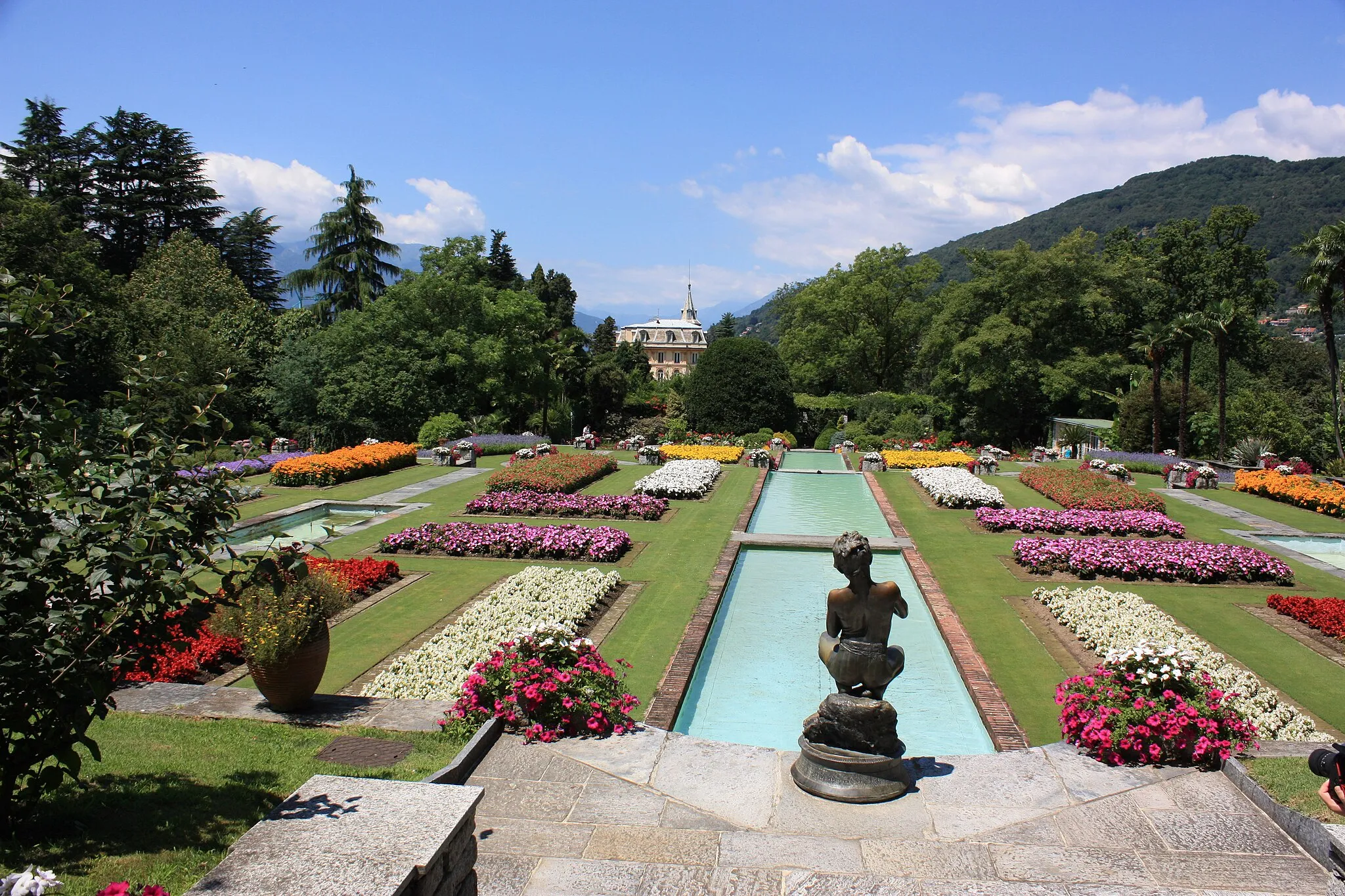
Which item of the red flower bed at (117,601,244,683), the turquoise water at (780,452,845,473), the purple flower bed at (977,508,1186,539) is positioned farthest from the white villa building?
the red flower bed at (117,601,244,683)

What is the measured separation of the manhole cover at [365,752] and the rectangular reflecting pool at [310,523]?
396 inches

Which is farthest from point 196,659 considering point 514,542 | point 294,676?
point 514,542

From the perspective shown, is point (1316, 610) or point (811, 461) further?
point (811, 461)

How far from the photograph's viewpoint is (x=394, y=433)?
3438 centimetres

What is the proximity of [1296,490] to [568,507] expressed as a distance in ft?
60.9

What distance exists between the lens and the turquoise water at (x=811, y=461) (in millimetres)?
30611

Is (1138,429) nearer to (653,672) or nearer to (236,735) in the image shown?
(653,672)

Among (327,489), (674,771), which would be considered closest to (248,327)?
(327,489)

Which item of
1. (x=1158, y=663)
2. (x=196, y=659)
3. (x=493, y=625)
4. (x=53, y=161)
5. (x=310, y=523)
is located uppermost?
(x=53, y=161)

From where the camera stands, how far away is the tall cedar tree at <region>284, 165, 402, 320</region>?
1773 inches

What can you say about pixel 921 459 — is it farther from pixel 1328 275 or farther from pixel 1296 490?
pixel 1328 275

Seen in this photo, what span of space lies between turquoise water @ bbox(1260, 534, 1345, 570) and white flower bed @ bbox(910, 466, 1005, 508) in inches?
220

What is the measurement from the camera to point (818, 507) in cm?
2227

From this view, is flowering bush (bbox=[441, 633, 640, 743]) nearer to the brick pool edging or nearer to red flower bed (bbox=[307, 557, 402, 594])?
the brick pool edging
